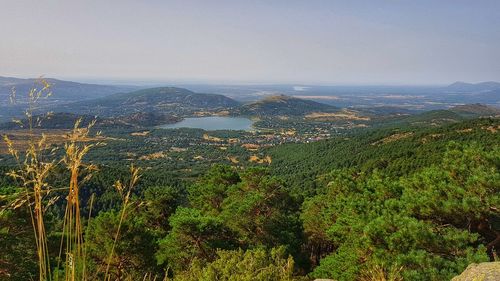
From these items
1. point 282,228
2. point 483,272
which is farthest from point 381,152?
point 483,272

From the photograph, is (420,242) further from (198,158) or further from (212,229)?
(198,158)

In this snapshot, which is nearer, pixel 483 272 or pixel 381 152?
pixel 483 272

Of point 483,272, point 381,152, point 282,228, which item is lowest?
point 381,152

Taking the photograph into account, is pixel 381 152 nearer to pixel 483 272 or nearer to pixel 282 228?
pixel 282 228

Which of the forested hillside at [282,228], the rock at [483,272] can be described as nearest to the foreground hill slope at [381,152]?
the forested hillside at [282,228]

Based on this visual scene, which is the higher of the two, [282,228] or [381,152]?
[282,228]

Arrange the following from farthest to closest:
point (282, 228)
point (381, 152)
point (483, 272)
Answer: point (381, 152), point (282, 228), point (483, 272)

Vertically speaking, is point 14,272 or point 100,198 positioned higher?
point 14,272

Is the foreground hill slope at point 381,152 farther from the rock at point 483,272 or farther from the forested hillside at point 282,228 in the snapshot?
the rock at point 483,272

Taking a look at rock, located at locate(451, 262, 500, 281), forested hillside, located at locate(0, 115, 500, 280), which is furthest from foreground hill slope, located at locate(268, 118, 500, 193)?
rock, located at locate(451, 262, 500, 281)

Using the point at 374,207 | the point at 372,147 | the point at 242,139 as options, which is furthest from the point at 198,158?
the point at 374,207

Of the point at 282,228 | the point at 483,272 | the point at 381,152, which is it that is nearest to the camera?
the point at 483,272
